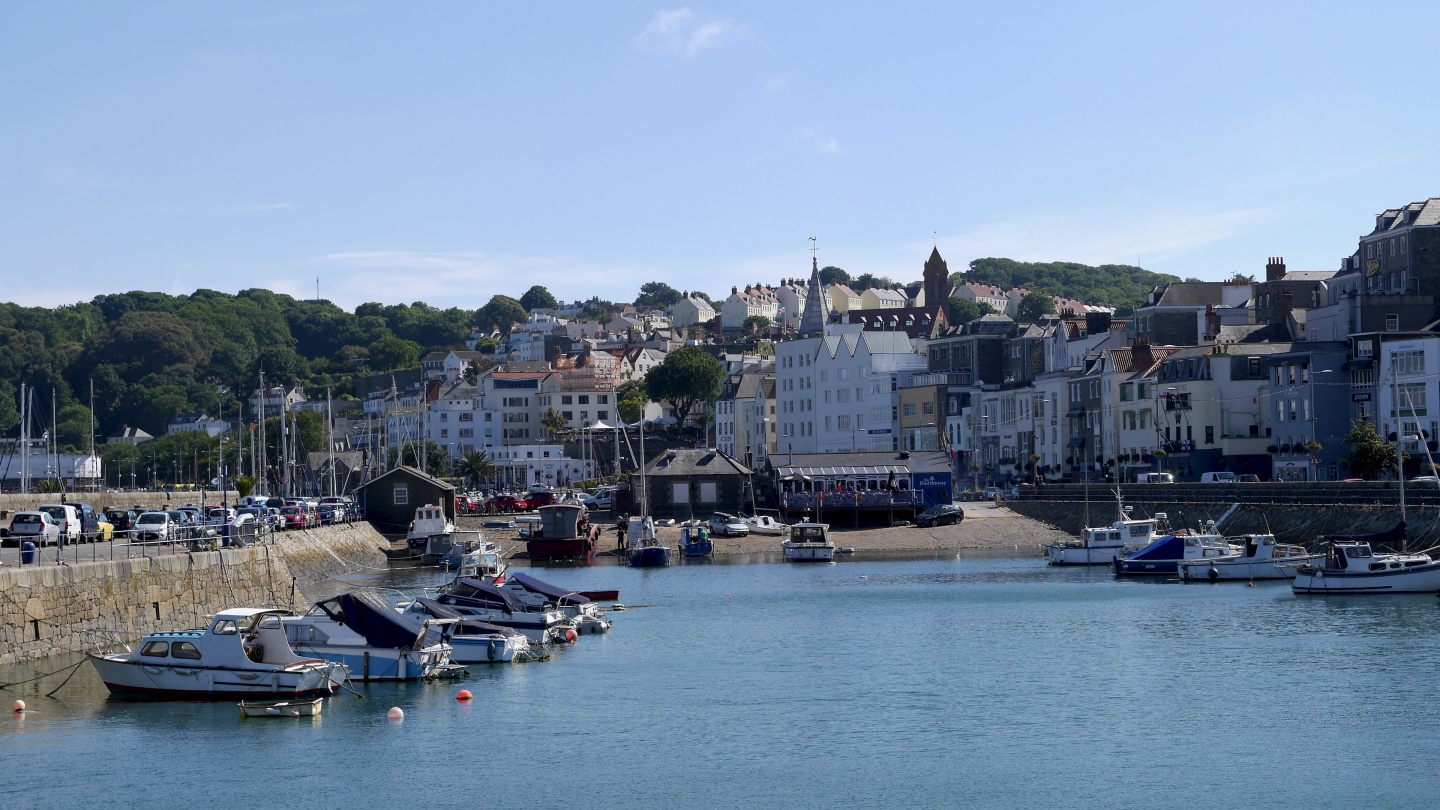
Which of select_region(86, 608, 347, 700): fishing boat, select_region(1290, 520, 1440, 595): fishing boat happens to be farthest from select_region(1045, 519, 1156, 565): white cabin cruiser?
select_region(86, 608, 347, 700): fishing boat

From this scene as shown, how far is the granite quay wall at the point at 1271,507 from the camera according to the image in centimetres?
6881

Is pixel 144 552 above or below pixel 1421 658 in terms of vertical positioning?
above

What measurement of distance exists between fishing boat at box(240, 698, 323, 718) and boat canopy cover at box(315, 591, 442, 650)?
3834 mm

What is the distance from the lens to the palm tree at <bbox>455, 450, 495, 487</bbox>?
159125mm

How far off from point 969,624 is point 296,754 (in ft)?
91.1

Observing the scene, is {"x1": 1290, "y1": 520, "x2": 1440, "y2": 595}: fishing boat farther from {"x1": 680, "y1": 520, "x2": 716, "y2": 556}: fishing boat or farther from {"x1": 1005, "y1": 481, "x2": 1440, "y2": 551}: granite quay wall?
{"x1": 680, "y1": 520, "x2": 716, "y2": 556}: fishing boat

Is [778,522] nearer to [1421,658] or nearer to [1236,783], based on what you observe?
[1421,658]

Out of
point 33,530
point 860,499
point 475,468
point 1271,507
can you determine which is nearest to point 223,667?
point 33,530

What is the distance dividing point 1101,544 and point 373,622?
156 feet

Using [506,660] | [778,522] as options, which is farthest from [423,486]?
[506,660]

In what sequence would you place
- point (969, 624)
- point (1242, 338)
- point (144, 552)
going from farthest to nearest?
1. point (1242, 338)
2. point (969, 624)
3. point (144, 552)

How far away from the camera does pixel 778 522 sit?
334 ft

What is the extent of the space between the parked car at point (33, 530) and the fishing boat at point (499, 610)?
13874 millimetres

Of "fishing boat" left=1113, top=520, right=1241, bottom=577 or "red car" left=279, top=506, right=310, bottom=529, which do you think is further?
"red car" left=279, top=506, right=310, bottom=529
